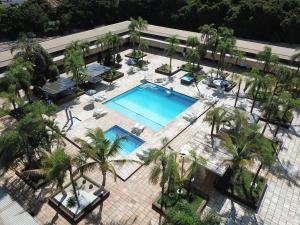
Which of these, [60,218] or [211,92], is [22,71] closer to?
[60,218]

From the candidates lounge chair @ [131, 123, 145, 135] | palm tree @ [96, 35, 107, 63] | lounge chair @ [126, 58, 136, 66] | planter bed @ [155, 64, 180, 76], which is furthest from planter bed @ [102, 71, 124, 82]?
lounge chair @ [131, 123, 145, 135]

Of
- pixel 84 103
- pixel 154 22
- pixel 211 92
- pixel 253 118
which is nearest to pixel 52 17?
pixel 154 22

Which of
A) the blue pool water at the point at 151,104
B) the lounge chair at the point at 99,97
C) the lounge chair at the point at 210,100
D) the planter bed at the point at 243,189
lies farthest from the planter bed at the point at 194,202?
the lounge chair at the point at 99,97

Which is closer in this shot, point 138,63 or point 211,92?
point 211,92

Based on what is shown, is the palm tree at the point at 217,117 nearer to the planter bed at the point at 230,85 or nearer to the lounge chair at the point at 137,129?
the lounge chair at the point at 137,129

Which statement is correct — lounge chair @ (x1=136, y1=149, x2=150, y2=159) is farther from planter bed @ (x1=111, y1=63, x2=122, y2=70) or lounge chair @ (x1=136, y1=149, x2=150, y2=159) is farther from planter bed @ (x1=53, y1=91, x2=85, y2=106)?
planter bed @ (x1=111, y1=63, x2=122, y2=70)

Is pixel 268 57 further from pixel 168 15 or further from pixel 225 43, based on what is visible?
pixel 168 15
